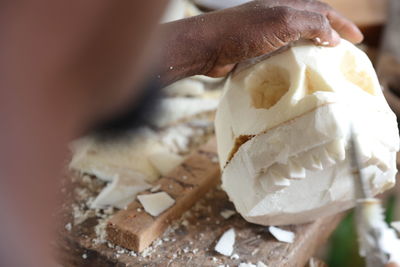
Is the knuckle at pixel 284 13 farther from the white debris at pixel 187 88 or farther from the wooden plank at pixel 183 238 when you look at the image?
Answer: the white debris at pixel 187 88

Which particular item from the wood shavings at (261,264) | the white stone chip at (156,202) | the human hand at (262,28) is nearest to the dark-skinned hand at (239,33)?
the human hand at (262,28)

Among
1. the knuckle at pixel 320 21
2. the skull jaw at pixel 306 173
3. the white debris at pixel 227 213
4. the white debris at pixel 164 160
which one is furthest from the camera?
the white debris at pixel 164 160

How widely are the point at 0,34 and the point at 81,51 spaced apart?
0.18 feet

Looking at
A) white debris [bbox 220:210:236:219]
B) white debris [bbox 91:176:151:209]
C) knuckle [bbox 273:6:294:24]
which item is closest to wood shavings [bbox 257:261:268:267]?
white debris [bbox 220:210:236:219]

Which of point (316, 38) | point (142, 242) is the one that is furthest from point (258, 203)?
point (316, 38)

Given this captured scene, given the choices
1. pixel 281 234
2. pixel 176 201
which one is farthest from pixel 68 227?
pixel 281 234

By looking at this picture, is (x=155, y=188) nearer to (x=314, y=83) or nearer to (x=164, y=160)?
(x=164, y=160)

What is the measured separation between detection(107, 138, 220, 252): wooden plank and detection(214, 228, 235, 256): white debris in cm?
14

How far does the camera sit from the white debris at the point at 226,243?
1.28m

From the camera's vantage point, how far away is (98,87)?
388 mm

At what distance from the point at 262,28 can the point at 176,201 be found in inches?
20.1

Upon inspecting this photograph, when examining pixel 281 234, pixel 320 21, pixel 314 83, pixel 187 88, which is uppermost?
pixel 320 21

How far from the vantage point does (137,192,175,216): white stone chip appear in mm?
1339

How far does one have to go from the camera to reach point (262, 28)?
115 cm
